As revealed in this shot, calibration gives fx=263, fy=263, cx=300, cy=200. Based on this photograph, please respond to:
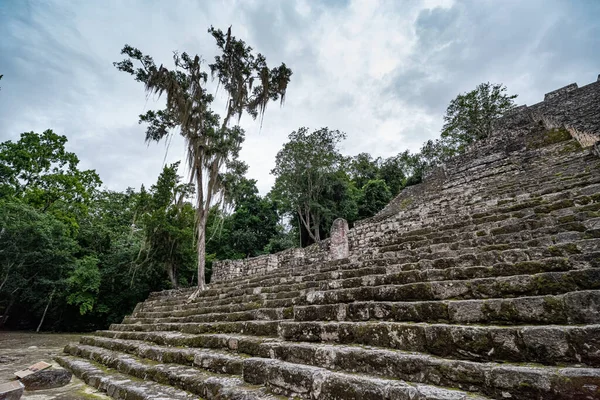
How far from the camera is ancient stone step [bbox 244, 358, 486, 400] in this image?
130 cm

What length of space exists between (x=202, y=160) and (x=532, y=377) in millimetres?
9111

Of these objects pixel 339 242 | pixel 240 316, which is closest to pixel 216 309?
pixel 240 316

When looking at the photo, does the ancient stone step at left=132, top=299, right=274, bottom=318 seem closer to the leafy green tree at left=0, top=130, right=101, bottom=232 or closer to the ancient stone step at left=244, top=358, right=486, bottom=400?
the ancient stone step at left=244, top=358, right=486, bottom=400

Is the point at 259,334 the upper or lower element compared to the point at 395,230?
lower

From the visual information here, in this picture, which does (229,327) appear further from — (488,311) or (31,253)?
(31,253)

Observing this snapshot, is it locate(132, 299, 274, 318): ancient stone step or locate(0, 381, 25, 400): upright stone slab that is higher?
locate(132, 299, 274, 318): ancient stone step

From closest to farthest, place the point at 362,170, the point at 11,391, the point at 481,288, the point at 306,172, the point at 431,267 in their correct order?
the point at 481,288 < the point at 11,391 < the point at 431,267 < the point at 306,172 < the point at 362,170

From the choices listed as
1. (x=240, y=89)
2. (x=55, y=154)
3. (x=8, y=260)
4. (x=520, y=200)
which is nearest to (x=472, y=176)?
(x=520, y=200)

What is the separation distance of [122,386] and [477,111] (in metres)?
24.0

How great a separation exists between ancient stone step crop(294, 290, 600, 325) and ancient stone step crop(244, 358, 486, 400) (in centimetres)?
59

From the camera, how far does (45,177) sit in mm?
14922

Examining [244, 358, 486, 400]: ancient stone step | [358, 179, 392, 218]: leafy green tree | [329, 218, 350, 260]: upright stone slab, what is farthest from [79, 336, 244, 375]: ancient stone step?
[358, 179, 392, 218]: leafy green tree

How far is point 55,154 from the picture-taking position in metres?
15.6

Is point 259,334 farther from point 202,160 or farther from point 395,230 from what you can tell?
point 202,160
